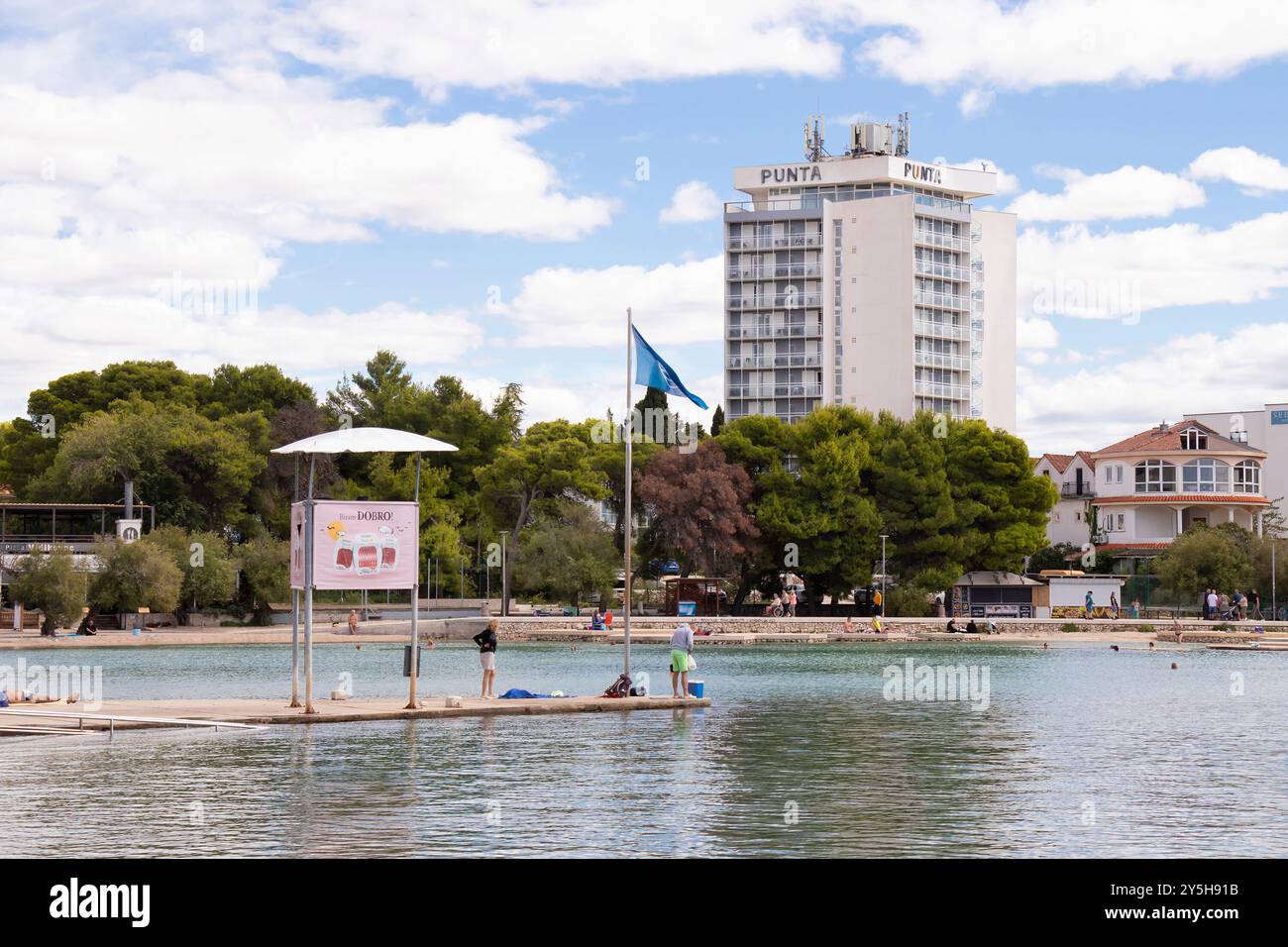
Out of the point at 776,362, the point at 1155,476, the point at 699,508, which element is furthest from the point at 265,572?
the point at 776,362

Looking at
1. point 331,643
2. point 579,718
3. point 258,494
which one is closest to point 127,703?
point 579,718

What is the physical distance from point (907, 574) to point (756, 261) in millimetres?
57269

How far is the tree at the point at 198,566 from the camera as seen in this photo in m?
82.8

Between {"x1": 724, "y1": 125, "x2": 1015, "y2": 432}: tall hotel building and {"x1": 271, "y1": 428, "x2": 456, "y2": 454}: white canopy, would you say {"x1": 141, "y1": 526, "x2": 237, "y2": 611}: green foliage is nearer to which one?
{"x1": 271, "y1": 428, "x2": 456, "y2": 454}: white canopy

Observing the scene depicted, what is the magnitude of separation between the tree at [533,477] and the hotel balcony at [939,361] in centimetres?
5317

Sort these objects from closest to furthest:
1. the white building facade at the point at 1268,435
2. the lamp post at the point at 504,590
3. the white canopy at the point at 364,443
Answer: the white canopy at the point at 364,443 → the lamp post at the point at 504,590 → the white building facade at the point at 1268,435

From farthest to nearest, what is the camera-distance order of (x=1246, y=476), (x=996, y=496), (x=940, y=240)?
(x=940, y=240) < (x=1246, y=476) < (x=996, y=496)

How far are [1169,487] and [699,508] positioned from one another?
147ft

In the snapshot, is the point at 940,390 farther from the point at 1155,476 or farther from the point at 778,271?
the point at 1155,476

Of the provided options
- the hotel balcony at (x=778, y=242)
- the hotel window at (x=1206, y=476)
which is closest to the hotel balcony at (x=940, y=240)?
the hotel balcony at (x=778, y=242)

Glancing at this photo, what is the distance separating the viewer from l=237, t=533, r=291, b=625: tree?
86562mm

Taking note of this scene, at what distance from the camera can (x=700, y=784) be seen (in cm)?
2203
